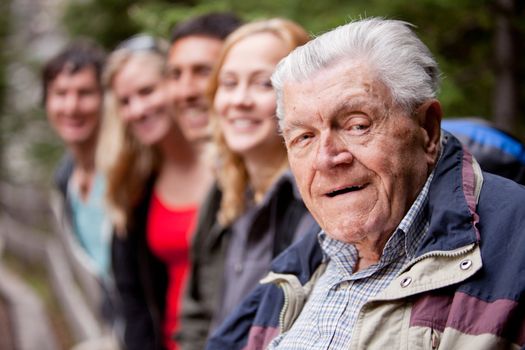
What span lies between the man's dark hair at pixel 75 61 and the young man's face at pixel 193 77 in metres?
1.51

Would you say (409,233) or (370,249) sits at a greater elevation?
(409,233)

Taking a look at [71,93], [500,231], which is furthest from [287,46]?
[71,93]

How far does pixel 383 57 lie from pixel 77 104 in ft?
11.8

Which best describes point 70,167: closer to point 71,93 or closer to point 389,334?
point 71,93

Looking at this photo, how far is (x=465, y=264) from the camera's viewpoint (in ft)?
6.12

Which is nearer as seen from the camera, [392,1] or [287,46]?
[287,46]

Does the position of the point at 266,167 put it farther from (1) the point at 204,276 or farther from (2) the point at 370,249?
(2) the point at 370,249

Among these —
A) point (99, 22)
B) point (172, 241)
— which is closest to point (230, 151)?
point (172, 241)

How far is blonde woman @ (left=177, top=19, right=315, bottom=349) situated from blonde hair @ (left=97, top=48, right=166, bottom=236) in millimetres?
848

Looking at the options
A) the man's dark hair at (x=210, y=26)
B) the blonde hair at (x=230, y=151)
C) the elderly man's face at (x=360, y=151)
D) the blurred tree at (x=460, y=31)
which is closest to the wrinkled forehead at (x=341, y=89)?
the elderly man's face at (x=360, y=151)

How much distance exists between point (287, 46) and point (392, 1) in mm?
994

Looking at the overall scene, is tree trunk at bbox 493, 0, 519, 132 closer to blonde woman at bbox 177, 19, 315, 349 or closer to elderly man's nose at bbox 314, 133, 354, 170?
blonde woman at bbox 177, 19, 315, 349

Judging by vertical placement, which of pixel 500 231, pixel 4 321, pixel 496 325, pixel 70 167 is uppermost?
pixel 500 231

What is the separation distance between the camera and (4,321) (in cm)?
782
